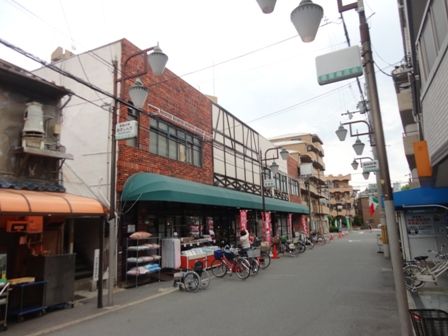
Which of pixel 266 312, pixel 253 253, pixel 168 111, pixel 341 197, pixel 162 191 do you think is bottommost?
pixel 266 312

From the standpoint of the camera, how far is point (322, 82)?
542cm

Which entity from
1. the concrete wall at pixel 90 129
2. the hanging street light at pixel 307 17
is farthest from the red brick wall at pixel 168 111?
the hanging street light at pixel 307 17

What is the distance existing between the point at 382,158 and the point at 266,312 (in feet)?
15.8

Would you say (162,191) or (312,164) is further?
(312,164)

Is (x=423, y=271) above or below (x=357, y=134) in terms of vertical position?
below

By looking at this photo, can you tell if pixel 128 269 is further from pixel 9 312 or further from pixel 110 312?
pixel 9 312

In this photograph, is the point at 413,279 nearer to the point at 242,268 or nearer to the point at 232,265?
the point at 242,268

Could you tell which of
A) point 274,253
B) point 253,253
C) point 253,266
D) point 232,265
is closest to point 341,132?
point 253,253

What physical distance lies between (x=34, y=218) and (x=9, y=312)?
8.50 feet

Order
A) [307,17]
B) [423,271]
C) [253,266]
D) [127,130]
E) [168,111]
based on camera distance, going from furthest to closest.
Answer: [168,111] → [253,266] → [423,271] → [127,130] → [307,17]

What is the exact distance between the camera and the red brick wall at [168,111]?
44.4 feet

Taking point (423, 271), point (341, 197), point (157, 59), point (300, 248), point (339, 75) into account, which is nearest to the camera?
point (339, 75)

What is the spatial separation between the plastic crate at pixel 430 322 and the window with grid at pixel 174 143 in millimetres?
12175

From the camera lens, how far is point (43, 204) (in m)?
8.46
